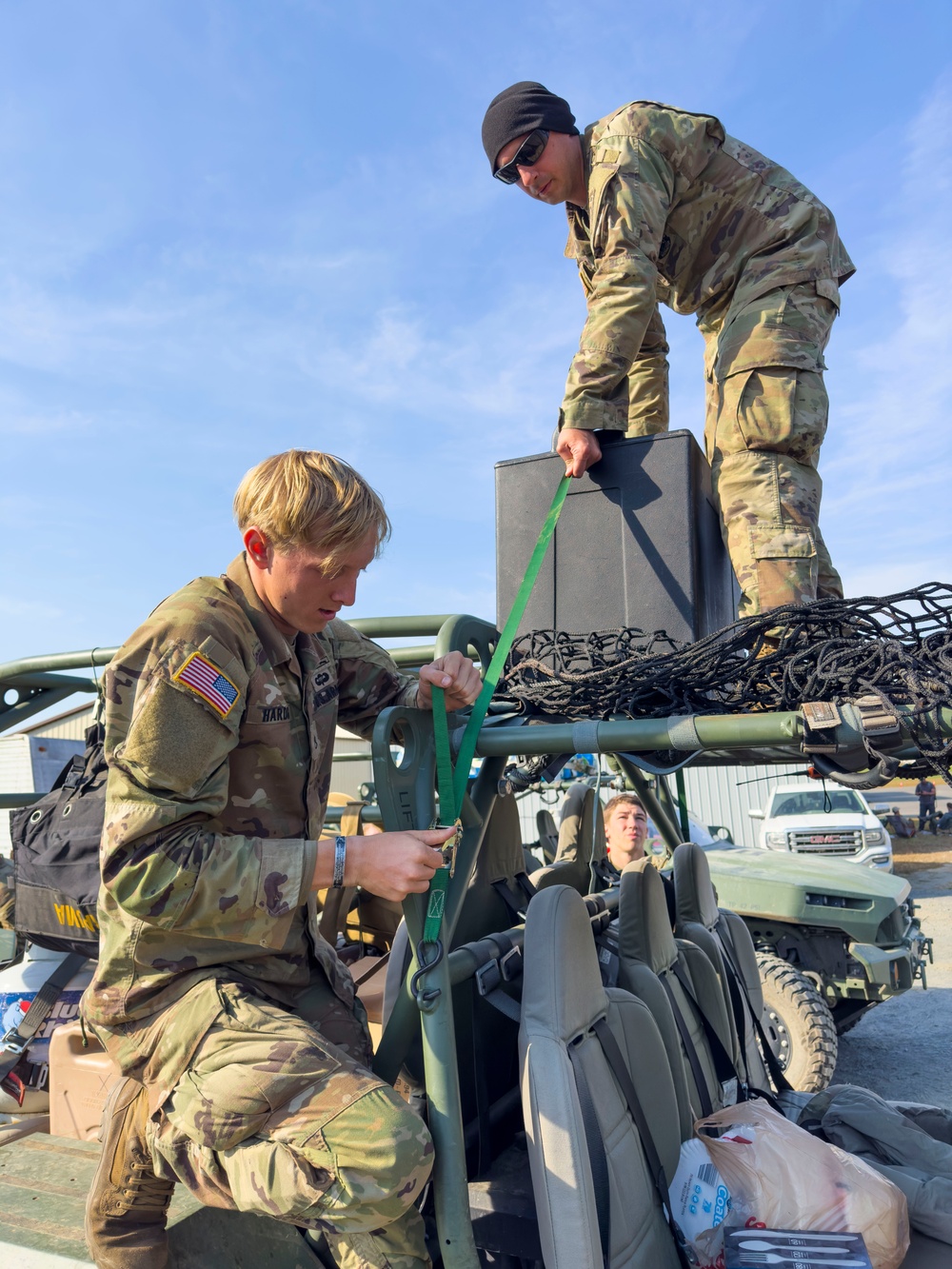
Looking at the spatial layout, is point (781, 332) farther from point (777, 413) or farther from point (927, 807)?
point (927, 807)

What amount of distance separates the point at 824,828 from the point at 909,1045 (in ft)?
19.1

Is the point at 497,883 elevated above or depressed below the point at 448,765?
below

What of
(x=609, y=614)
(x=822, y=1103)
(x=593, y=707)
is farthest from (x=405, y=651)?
(x=822, y=1103)

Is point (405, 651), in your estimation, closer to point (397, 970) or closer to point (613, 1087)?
point (397, 970)

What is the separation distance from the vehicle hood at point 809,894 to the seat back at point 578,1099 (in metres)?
3.65

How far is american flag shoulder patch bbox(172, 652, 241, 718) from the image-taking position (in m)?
1.60

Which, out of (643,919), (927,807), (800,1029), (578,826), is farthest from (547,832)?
(927,807)

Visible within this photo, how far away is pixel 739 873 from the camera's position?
565 cm

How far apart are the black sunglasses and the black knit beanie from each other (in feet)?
0.06

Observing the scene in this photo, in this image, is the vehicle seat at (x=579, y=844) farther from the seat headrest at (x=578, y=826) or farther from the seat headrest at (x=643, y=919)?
the seat headrest at (x=643, y=919)

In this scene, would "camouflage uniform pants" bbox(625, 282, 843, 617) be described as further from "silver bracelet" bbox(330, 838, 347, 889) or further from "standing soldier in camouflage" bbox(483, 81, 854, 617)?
"silver bracelet" bbox(330, 838, 347, 889)

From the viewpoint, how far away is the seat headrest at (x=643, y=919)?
93.5 inches

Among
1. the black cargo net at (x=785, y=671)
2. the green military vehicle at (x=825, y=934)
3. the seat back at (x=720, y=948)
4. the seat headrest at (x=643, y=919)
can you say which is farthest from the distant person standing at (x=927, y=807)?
the black cargo net at (x=785, y=671)

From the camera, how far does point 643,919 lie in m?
2.39
